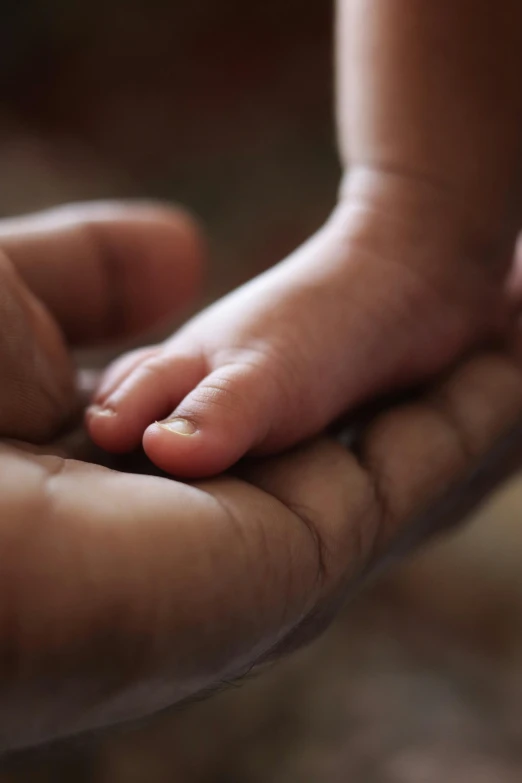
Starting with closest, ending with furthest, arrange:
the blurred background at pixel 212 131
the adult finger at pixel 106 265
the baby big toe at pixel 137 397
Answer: the baby big toe at pixel 137 397 < the adult finger at pixel 106 265 < the blurred background at pixel 212 131

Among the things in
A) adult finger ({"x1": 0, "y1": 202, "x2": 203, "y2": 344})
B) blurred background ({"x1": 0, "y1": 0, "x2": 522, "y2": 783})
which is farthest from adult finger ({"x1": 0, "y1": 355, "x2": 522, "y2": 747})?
blurred background ({"x1": 0, "y1": 0, "x2": 522, "y2": 783})

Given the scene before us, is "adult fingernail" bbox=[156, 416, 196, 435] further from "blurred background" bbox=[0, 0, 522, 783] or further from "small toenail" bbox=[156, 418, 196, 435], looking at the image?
"blurred background" bbox=[0, 0, 522, 783]

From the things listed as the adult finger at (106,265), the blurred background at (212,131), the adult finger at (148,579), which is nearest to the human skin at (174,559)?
the adult finger at (148,579)

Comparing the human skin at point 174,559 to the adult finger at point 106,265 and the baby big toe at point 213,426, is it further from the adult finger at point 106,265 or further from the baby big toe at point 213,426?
the adult finger at point 106,265

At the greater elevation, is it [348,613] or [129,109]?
[129,109]

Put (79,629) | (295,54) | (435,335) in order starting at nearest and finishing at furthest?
1. (79,629)
2. (435,335)
3. (295,54)

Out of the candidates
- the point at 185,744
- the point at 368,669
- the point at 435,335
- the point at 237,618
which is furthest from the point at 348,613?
the point at 237,618

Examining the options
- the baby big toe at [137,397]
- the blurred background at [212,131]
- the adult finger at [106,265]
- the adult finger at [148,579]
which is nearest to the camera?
the adult finger at [148,579]

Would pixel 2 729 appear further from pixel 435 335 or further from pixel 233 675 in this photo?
pixel 435 335
